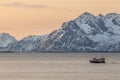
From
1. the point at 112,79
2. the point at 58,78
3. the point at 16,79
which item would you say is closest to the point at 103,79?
the point at 112,79

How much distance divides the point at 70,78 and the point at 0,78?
687 inches

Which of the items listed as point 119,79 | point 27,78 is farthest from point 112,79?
point 27,78

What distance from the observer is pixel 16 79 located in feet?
452

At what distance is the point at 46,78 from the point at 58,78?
10.5ft

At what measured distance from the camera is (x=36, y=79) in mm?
139000

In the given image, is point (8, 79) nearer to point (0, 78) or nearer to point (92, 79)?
point (0, 78)

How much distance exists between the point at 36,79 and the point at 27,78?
353 cm

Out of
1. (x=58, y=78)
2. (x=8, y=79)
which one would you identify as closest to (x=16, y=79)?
(x=8, y=79)

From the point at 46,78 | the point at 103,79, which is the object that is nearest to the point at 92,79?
the point at 103,79

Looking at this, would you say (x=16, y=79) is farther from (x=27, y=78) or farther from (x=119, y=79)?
(x=119, y=79)

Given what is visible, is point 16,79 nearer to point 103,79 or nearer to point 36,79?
point 36,79

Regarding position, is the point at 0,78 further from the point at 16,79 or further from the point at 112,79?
the point at 112,79

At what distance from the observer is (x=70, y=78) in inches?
5556

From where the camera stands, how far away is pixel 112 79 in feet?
452
